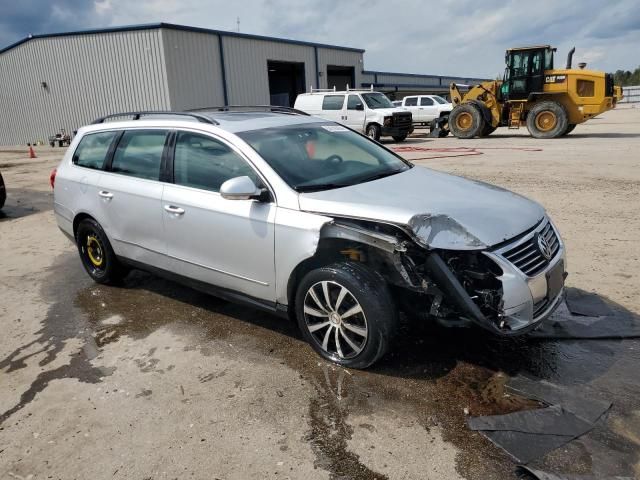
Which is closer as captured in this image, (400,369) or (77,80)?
(400,369)

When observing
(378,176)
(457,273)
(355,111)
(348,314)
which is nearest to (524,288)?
(457,273)

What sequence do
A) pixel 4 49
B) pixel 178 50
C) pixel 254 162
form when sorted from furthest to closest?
pixel 4 49 < pixel 178 50 < pixel 254 162

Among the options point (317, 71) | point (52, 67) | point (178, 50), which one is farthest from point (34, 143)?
point (317, 71)

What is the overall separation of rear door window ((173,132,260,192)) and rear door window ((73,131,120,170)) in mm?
1150

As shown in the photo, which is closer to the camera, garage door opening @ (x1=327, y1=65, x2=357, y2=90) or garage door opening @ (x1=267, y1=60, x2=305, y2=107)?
garage door opening @ (x1=267, y1=60, x2=305, y2=107)

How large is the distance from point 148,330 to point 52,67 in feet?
94.5

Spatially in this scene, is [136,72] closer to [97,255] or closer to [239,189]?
[97,255]

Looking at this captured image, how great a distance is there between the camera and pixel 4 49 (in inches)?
1196

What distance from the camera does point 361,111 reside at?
19406 millimetres

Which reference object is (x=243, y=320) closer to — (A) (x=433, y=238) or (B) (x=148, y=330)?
(B) (x=148, y=330)

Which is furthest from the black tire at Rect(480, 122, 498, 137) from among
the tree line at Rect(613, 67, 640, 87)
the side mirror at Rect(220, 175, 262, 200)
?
the tree line at Rect(613, 67, 640, 87)

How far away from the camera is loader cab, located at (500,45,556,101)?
18.0 m

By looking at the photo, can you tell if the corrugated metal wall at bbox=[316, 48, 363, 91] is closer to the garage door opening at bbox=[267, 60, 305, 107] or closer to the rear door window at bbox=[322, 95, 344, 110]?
the garage door opening at bbox=[267, 60, 305, 107]

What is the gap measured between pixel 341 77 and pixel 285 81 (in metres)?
5.52
